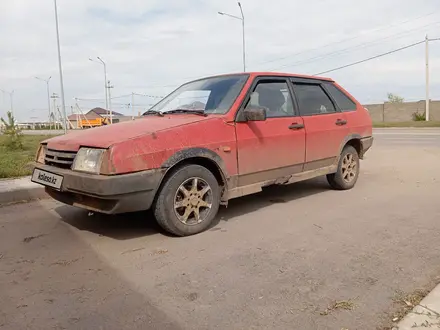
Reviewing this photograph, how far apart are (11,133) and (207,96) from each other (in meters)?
9.76

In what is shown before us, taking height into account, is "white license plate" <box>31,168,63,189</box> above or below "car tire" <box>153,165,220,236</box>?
above

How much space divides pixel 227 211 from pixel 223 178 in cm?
86

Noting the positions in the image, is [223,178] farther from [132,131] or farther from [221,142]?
[132,131]

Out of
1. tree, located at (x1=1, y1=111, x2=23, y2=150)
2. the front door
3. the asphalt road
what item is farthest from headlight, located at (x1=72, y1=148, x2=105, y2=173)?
tree, located at (x1=1, y1=111, x2=23, y2=150)

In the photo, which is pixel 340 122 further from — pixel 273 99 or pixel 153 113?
pixel 153 113

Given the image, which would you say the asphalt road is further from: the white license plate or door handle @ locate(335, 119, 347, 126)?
door handle @ locate(335, 119, 347, 126)

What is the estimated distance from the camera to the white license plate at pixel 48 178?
12.8ft

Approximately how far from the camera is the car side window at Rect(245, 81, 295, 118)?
4805 mm

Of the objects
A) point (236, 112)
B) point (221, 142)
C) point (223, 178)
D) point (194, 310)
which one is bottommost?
point (194, 310)

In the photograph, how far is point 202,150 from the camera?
13.4 feet

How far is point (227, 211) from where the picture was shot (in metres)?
5.05

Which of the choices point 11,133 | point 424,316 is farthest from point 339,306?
point 11,133

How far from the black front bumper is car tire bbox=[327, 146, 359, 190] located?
128 inches

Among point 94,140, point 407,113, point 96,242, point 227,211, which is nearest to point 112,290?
point 96,242
